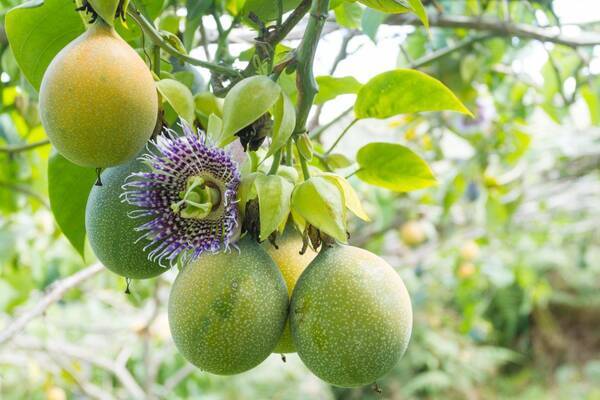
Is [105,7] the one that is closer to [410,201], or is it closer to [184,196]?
[184,196]

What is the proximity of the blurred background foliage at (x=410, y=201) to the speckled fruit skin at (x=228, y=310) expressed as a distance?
170 millimetres

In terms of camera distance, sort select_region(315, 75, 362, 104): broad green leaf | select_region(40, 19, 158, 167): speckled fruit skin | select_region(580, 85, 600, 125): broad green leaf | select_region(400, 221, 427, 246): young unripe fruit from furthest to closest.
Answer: select_region(400, 221, 427, 246): young unripe fruit, select_region(580, 85, 600, 125): broad green leaf, select_region(315, 75, 362, 104): broad green leaf, select_region(40, 19, 158, 167): speckled fruit skin

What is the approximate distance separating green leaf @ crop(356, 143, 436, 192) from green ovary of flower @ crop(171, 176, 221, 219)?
0.16 metres

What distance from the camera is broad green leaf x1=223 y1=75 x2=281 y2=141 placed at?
0.45 metres

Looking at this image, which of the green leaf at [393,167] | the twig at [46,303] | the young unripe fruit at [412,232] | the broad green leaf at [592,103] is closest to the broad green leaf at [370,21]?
the green leaf at [393,167]

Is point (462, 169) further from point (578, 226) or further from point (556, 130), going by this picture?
point (578, 226)

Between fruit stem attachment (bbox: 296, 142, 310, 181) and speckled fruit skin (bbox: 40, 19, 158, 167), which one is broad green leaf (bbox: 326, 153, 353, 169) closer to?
fruit stem attachment (bbox: 296, 142, 310, 181)

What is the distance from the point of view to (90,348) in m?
2.27

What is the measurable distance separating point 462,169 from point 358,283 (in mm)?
1216

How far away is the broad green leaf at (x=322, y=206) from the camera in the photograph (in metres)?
0.47

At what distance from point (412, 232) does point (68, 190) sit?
1.81 metres

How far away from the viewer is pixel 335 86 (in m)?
0.62

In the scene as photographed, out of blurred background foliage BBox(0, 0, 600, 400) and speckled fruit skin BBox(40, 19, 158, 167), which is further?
blurred background foliage BBox(0, 0, 600, 400)

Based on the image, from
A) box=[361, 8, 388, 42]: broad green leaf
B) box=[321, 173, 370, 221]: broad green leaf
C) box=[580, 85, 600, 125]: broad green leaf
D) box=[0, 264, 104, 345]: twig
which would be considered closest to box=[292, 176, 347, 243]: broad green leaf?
box=[321, 173, 370, 221]: broad green leaf
